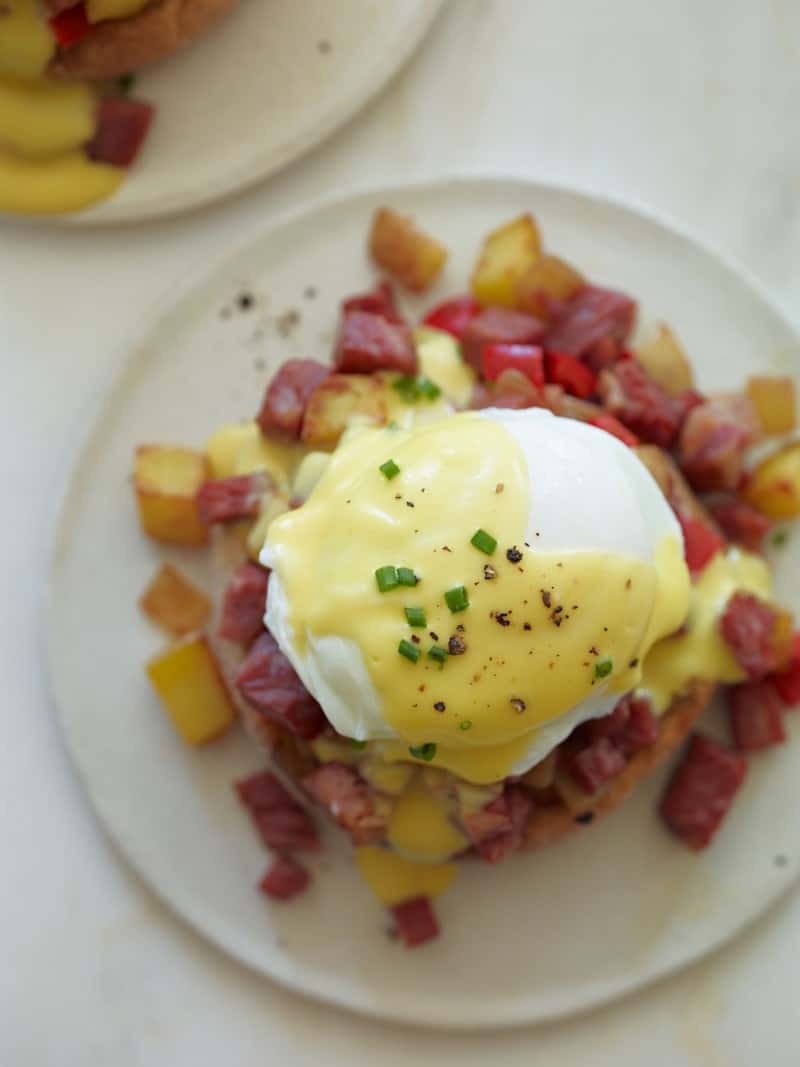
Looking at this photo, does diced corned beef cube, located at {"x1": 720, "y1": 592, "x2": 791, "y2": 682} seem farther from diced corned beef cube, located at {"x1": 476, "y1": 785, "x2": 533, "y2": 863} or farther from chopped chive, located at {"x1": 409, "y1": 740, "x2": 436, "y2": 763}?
chopped chive, located at {"x1": 409, "y1": 740, "x2": 436, "y2": 763}

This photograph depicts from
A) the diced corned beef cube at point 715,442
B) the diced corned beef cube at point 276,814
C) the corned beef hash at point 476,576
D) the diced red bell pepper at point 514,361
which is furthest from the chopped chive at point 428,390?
the diced corned beef cube at point 276,814

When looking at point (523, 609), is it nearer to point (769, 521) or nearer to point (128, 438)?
point (769, 521)

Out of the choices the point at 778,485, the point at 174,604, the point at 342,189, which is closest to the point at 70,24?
the point at 342,189

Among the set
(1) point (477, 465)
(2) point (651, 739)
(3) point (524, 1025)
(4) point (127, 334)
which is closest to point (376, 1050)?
Answer: (3) point (524, 1025)

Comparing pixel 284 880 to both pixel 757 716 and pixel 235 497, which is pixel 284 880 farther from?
pixel 757 716

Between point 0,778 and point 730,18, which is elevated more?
point 730,18

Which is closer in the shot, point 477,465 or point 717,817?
point 477,465

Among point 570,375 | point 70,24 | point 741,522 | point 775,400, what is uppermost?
point 70,24

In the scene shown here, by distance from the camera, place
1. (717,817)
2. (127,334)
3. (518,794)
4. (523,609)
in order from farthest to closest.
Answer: (127,334) → (717,817) → (518,794) → (523,609)

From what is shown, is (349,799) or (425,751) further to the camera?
(349,799)
